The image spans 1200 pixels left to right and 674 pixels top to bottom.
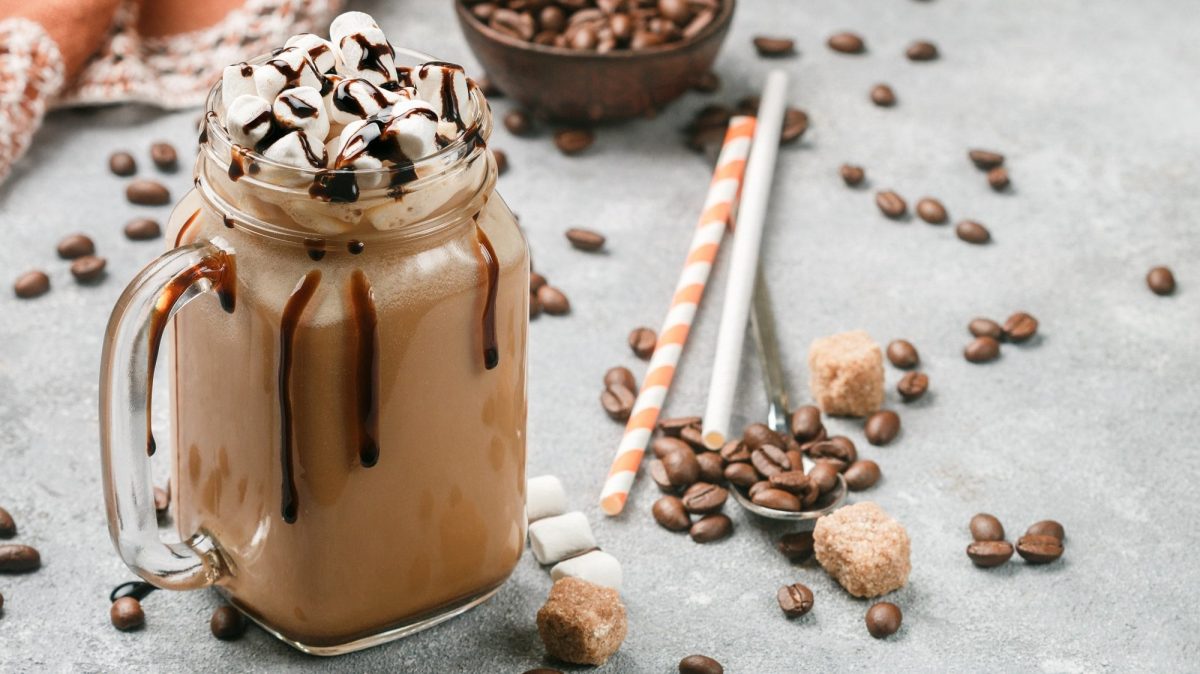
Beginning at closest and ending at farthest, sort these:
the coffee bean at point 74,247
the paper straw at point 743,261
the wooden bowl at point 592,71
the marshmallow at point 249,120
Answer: the marshmallow at point 249,120
the paper straw at point 743,261
the coffee bean at point 74,247
the wooden bowl at point 592,71

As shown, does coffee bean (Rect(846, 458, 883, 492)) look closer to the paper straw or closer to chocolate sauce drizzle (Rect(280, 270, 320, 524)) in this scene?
the paper straw

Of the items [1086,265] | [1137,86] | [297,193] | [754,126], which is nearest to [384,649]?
[297,193]

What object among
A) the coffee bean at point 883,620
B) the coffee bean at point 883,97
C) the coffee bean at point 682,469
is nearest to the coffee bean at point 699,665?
the coffee bean at point 883,620

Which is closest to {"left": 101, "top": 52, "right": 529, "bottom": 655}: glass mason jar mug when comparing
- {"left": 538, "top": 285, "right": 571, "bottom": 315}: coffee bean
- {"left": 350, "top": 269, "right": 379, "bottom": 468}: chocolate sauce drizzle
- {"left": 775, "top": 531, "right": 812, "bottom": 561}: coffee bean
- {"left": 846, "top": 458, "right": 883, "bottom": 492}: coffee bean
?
{"left": 350, "top": 269, "right": 379, "bottom": 468}: chocolate sauce drizzle

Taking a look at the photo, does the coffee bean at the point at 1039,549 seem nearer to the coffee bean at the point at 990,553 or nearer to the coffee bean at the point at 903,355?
the coffee bean at the point at 990,553

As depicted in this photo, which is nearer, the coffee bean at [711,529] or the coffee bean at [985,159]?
the coffee bean at [711,529]

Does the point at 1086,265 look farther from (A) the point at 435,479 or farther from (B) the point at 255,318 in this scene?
(B) the point at 255,318

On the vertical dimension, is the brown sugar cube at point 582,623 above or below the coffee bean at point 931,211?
above

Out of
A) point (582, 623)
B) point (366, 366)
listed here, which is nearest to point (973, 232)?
point (582, 623)

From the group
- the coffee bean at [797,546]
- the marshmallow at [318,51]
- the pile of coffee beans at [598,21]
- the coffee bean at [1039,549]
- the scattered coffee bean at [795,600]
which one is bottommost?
the coffee bean at [797,546]
